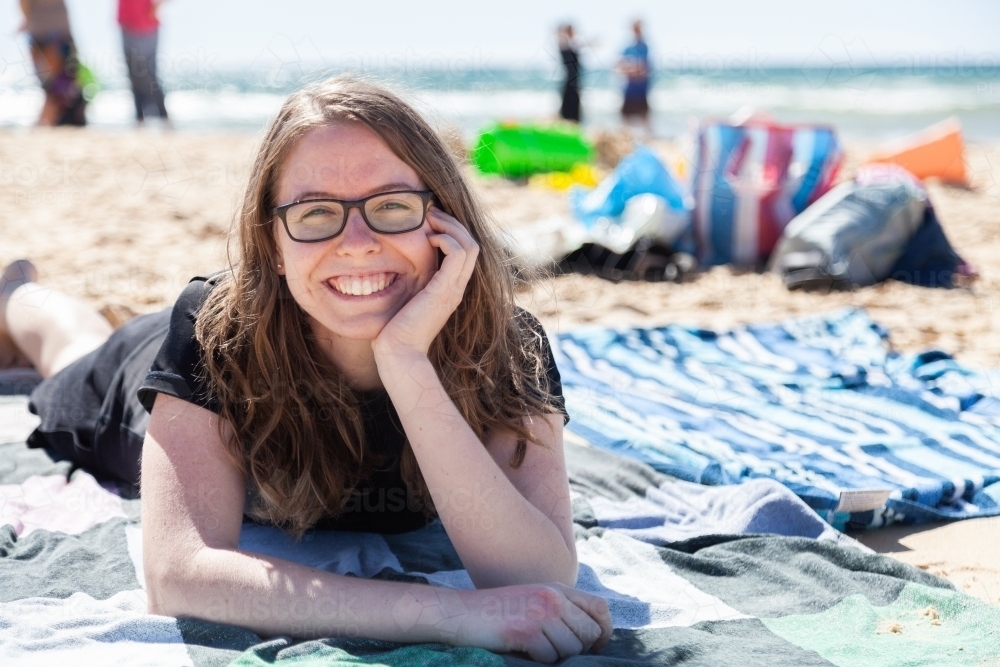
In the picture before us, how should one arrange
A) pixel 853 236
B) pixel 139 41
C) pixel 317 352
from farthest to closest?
pixel 139 41
pixel 853 236
pixel 317 352

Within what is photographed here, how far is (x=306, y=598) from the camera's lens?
5.70 ft

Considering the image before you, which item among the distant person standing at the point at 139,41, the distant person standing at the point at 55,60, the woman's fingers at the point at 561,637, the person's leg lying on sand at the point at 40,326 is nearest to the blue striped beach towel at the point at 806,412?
the woman's fingers at the point at 561,637

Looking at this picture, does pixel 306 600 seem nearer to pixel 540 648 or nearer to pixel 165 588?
pixel 165 588

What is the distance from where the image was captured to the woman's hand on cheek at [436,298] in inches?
72.4

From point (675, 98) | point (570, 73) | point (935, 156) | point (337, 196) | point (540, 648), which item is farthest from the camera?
point (675, 98)

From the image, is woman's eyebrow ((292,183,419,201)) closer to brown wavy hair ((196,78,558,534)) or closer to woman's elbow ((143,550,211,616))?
brown wavy hair ((196,78,558,534))

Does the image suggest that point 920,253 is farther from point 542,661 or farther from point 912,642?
point 542,661

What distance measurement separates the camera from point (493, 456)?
2023 millimetres

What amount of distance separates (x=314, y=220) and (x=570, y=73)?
12.5 meters

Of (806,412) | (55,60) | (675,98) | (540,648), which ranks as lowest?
(806,412)

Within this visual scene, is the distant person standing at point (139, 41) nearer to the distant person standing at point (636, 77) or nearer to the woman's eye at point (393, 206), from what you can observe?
the distant person standing at point (636, 77)

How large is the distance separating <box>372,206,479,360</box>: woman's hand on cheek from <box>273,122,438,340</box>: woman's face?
4 cm

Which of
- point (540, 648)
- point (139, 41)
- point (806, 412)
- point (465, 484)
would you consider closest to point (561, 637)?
point (540, 648)

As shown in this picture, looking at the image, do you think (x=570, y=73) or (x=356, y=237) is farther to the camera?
(x=570, y=73)
